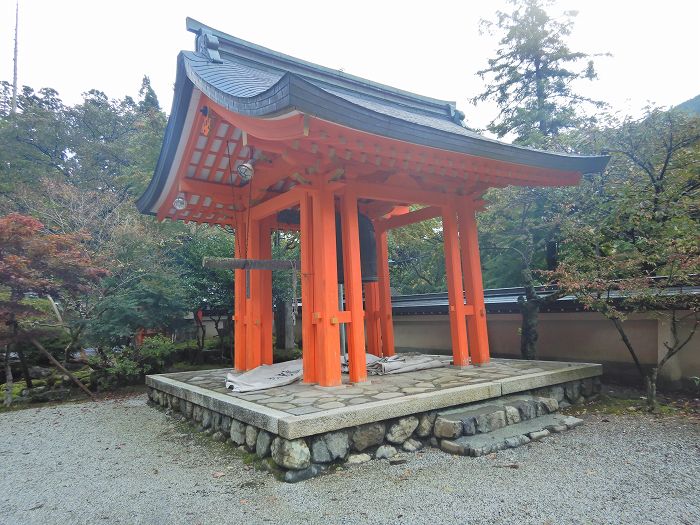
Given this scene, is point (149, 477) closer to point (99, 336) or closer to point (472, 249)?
point (472, 249)

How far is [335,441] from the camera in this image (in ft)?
12.1

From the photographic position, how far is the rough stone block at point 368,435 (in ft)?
12.5

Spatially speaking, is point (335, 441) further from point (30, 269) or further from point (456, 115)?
point (456, 115)

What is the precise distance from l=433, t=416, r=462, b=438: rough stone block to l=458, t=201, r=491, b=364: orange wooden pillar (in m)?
2.38

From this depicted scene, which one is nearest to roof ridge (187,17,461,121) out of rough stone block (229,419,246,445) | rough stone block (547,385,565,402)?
rough stone block (229,419,246,445)

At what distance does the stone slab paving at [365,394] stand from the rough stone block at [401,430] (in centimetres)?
12

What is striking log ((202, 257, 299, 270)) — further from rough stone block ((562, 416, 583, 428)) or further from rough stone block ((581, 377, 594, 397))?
rough stone block ((581, 377, 594, 397))

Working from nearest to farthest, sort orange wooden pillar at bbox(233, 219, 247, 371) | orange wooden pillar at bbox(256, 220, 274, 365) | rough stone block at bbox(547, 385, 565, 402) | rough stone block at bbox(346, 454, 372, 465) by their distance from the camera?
1. rough stone block at bbox(346, 454, 372, 465)
2. rough stone block at bbox(547, 385, 565, 402)
3. orange wooden pillar at bbox(256, 220, 274, 365)
4. orange wooden pillar at bbox(233, 219, 247, 371)

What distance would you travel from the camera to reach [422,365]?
243 inches

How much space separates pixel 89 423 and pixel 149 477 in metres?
3.07

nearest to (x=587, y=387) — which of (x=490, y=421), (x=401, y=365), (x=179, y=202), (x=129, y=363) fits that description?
(x=490, y=421)

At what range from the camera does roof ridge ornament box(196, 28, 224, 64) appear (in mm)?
6104

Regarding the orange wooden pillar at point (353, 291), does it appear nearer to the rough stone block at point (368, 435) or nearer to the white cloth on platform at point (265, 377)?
the white cloth on platform at point (265, 377)

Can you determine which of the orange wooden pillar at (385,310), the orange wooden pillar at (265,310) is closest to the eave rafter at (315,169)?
the orange wooden pillar at (265,310)
